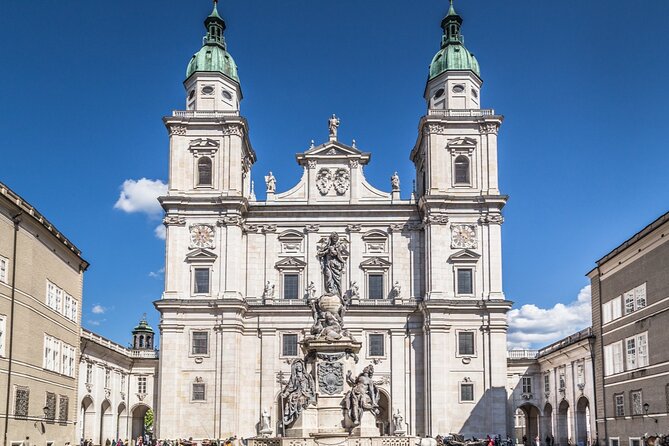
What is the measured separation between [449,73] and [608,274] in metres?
26.4

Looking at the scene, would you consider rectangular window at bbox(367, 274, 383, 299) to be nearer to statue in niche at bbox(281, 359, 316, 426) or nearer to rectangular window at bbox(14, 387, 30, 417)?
rectangular window at bbox(14, 387, 30, 417)

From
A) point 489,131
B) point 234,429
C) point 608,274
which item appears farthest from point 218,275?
point 608,274

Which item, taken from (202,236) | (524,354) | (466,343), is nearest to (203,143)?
(202,236)

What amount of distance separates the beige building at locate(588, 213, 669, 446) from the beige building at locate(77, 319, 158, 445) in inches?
1279

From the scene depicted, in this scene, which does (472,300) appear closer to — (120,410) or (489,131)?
(489,131)

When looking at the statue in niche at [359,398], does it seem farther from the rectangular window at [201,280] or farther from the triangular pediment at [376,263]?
the triangular pediment at [376,263]

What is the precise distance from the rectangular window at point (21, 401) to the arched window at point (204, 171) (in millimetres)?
29728

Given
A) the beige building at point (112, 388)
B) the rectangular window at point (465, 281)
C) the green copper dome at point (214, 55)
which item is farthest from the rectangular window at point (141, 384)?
the rectangular window at point (465, 281)

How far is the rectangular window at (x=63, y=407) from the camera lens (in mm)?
48331

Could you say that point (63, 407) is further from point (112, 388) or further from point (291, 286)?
point (291, 286)

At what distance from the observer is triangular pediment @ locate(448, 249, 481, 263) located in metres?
67.4

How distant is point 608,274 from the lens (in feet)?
167

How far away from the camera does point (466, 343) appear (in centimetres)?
6619

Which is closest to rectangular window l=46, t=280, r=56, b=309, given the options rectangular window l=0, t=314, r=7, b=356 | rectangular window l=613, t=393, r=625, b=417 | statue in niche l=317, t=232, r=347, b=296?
rectangular window l=0, t=314, r=7, b=356
